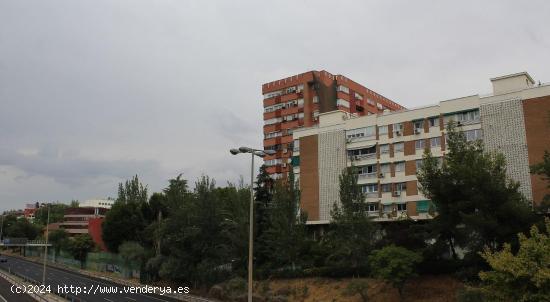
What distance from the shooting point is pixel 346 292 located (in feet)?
135

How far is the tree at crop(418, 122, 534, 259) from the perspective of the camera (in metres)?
32.8

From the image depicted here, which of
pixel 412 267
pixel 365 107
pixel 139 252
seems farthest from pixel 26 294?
pixel 365 107

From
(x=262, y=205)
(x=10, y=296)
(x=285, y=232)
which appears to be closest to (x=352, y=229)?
(x=285, y=232)

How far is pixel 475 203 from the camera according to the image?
33.8 metres

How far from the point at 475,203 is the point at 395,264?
23.5ft

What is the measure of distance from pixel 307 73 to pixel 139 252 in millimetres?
41015

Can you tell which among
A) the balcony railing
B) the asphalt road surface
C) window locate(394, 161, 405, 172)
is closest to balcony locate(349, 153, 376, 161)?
the balcony railing

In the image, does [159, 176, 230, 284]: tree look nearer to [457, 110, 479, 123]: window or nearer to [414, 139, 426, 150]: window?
[414, 139, 426, 150]: window

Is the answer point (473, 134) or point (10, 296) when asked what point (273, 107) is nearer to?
point (473, 134)

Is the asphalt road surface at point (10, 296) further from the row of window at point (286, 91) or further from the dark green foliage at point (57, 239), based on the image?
the row of window at point (286, 91)

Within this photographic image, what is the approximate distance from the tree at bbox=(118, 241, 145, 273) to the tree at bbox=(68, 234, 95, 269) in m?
18.9

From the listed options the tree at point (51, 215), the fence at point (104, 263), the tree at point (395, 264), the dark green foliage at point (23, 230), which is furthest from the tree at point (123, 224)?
the tree at point (51, 215)

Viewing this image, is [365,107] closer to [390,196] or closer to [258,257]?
[390,196]

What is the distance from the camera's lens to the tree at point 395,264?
35656mm
